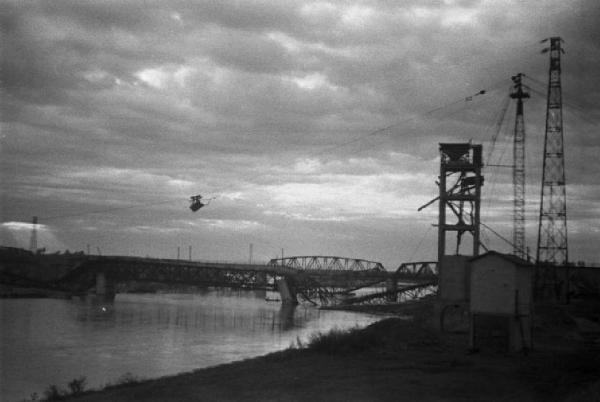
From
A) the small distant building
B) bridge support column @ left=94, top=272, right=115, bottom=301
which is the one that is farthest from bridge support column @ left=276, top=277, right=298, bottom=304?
the small distant building

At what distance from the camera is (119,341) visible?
183ft

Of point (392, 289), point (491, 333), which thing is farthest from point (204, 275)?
point (491, 333)

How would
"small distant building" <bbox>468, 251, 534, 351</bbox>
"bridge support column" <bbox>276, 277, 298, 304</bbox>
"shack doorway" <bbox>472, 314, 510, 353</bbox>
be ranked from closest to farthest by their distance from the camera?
"small distant building" <bbox>468, 251, 534, 351</bbox>
"shack doorway" <bbox>472, 314, 510, 353</bbox>
"bridge support column" <bbox>276, 277, 298, 304</bbox>

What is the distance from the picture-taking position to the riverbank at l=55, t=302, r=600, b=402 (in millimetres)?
19875

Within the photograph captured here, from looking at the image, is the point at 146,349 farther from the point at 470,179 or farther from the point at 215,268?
the point at 215,268

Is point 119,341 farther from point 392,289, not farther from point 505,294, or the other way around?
point 392,289

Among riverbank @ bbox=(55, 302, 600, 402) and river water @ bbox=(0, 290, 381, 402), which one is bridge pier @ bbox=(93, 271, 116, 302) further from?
riverbank @ bbox=(55, 302, 600, 402)

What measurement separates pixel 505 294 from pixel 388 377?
911cm

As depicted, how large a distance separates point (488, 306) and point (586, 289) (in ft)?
146

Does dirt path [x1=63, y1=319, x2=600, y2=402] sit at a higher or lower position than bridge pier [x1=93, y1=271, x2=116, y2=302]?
higher

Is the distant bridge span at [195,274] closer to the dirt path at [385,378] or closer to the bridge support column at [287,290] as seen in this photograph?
the bridge support column at [287,290]

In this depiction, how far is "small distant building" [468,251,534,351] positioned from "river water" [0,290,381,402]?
1814 centimetres

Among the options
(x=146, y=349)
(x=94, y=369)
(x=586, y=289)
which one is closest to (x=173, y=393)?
(x=94, y=369)

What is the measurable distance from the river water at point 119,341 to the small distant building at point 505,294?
59.5 ft
